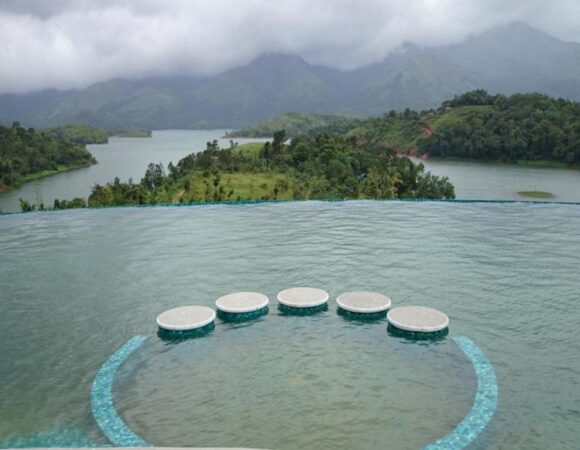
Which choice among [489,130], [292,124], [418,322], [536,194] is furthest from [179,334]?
[292,124]

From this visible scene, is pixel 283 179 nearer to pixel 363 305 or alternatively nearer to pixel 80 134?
pixel 363 305

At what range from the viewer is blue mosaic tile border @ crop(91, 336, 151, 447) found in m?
6.86

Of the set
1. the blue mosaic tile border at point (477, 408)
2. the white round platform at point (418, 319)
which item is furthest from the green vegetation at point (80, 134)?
the blue mosaic tile border at point (477, 408)

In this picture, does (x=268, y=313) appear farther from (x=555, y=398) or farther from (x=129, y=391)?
(x=555, y=398)

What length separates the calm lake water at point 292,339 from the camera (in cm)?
711

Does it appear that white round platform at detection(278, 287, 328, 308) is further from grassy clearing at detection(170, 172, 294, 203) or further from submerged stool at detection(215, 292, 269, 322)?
grassy clearing at detection(170, 172, 294, 203)

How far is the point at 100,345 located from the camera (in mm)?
9703

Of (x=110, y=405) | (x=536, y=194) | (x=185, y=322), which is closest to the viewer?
(x=110, y=405)

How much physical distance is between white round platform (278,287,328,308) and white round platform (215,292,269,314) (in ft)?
1.45

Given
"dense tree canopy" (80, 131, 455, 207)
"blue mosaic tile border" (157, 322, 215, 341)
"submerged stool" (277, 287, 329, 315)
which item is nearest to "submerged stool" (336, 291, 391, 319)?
"submerged stool" (277, 287, 329, 315)

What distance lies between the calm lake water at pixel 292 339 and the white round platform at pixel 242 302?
0.36 m

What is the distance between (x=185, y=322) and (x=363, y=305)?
377 cm

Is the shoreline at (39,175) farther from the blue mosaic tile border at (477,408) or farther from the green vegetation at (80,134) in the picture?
the green vegetation at (80,134)

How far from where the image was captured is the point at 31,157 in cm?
6412
